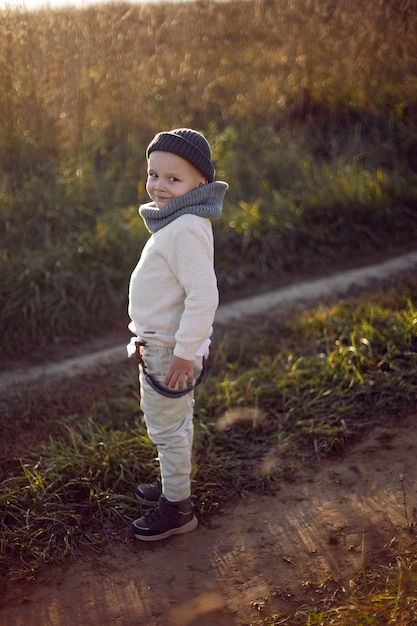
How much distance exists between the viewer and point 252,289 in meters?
5.45

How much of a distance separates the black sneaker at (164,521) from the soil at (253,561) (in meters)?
0.04

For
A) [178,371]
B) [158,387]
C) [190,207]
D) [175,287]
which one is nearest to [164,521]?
[158,387]

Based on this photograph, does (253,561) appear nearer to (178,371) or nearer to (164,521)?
(164,521)

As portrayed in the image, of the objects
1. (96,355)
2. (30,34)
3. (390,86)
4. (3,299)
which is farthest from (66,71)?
(390,86)

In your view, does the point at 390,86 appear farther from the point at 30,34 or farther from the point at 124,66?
the point at 30,34

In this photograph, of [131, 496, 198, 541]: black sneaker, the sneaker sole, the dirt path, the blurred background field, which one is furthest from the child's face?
the blurred background field

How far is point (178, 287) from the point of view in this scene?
8.31 ft

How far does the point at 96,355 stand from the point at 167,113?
11.7 feet

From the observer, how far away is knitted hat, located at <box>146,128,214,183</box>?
2451mm

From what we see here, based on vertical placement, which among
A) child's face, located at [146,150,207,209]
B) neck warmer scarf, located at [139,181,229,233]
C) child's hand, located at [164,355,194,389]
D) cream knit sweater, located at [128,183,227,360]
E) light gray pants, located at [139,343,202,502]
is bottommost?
light gray pants, located at [139,343,202,502]

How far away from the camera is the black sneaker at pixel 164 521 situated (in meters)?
2.82

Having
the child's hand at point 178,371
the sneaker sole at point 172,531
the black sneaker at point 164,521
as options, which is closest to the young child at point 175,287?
the child's hand at point 178,371

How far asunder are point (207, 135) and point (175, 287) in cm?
497

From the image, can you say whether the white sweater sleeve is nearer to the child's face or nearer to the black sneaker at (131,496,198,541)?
the child's face
